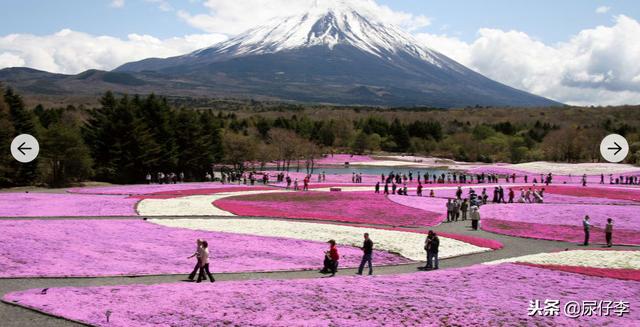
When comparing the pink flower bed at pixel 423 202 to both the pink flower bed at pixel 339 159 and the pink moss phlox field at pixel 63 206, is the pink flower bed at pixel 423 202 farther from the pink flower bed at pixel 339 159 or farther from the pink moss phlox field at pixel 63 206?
the pink flower bed at pixel 339 159

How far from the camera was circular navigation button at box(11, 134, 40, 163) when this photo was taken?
69812 mm

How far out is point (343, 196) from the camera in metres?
61.4

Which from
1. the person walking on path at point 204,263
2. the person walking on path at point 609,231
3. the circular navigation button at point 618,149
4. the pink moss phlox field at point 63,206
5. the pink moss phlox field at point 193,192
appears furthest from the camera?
the pink moss phlox field at point 193,192

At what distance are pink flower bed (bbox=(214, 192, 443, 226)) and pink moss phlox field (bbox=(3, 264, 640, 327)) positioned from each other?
924 inches

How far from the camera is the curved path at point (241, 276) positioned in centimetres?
1922

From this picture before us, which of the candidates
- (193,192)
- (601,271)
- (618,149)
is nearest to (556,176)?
(618,149)

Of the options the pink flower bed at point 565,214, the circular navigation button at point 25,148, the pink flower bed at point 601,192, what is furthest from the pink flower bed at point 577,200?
the circular navigation button at point 25,148

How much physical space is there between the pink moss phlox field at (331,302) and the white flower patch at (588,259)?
18.6 feet

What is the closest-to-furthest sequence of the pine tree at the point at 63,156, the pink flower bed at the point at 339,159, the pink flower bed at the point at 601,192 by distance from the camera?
the pink flower bed at the point at 601,192, the pine tree at the point at 63,156, the pink flower bed at the point at 339,159

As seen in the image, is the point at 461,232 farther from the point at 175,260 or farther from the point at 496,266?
the point at 175,260

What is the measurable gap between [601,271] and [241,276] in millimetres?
17425

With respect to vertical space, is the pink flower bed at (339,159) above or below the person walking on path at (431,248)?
above

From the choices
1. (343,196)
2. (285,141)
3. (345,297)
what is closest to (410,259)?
(345,297)

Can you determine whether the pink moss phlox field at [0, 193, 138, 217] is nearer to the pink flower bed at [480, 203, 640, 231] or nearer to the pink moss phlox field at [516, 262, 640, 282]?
the pink flower bed at [480, 203, 640, 231]
